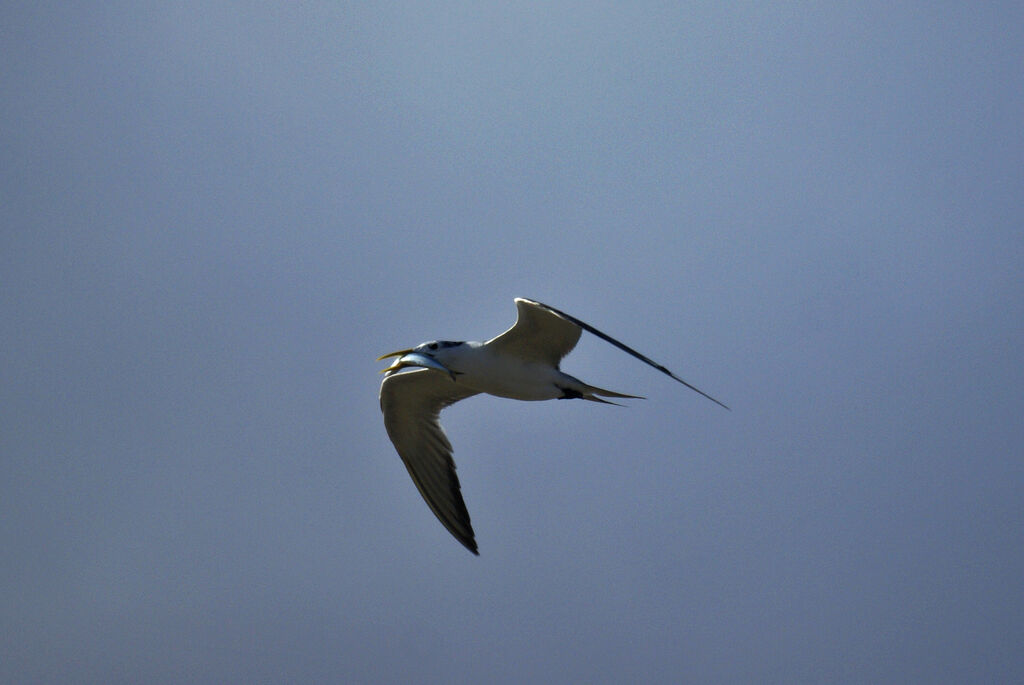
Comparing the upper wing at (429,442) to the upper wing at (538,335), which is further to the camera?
the upper wing at (429,442)

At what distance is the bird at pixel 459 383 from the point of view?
5348 millimetres

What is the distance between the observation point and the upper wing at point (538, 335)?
5.21m

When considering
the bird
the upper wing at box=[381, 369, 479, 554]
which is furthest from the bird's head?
the upper wing at box=[381, 369, 479, 554]

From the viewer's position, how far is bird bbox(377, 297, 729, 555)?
5.35 m

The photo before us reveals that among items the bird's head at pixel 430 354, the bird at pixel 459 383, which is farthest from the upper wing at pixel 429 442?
the bird's head at pixel 430 354

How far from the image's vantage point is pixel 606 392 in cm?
533

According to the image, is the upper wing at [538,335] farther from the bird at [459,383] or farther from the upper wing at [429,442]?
the upper wing at [429,442]

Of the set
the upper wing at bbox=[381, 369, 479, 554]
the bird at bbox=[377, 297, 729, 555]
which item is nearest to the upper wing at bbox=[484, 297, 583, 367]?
the bird at bbox=[377, 297, 729, 555]

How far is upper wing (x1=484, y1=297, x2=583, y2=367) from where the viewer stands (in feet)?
17.1

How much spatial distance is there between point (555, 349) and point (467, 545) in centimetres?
150

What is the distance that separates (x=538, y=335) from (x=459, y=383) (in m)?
0.56

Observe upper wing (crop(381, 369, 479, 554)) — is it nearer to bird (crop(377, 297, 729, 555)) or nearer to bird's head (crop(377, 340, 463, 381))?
bird (crop(377, 297, 729, 555))

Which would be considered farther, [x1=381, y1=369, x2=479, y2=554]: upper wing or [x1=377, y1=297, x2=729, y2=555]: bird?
[x1=381, y1=369, x2=479, y2=554]: upper wing

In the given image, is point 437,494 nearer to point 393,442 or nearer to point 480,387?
point 393,442
